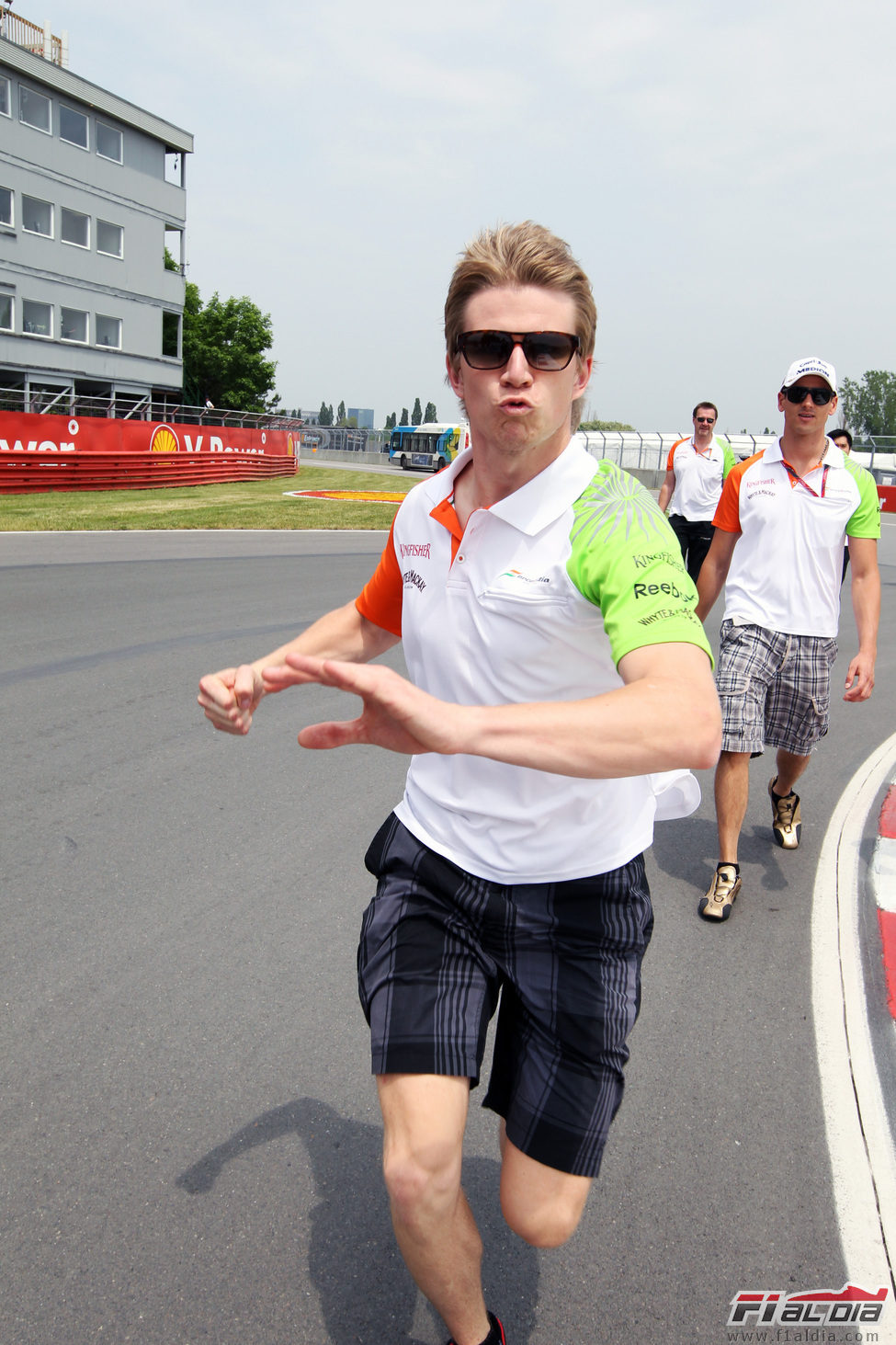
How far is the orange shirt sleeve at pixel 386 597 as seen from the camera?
8.26 ft

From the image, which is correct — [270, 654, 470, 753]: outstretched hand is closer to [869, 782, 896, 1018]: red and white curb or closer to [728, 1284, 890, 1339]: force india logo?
[728, 1284, 890, 1339]: force india logo

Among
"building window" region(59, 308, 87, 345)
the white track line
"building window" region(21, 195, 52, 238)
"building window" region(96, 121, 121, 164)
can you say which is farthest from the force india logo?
"building window" region(96, 121, 121, 164)

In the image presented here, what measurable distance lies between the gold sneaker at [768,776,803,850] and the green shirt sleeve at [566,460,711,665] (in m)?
3.72

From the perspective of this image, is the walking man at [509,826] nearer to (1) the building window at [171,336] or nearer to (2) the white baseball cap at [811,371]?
(2) the white baseball cap at [811,371]

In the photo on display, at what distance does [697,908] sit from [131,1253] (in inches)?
111

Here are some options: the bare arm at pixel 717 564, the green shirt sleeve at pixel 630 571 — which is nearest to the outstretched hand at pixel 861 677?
the bare arm at pixel 717 564

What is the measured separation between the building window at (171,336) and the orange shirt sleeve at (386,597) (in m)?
42.7

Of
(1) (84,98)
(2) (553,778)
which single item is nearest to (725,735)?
(2) (553,778)

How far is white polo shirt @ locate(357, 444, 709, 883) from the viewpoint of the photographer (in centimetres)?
193

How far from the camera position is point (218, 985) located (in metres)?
3.61

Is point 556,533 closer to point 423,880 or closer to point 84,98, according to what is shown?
point 423,880

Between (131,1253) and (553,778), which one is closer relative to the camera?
(553,778)

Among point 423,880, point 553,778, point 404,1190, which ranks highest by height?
point 553,778

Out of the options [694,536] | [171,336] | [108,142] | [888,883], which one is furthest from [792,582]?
Answer: [171,336]
